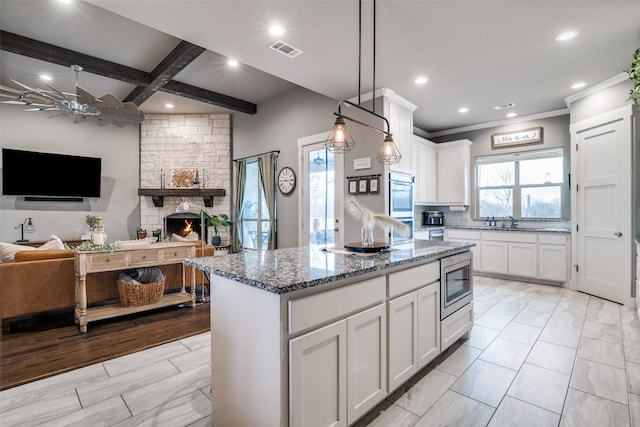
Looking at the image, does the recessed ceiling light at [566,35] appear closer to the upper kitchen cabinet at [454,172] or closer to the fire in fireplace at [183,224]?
the upper kitchen cabinet at [454,172]

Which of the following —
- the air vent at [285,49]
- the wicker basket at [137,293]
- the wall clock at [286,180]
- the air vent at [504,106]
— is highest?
the air vent at [504,106]

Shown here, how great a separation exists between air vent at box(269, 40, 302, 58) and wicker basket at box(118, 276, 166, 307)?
2.87 m

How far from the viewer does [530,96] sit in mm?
4207

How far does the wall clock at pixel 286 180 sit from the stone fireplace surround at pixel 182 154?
1623 millimetres

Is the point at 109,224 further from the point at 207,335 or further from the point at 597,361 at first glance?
the point at 597,361

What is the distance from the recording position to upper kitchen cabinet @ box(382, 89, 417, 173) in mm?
3938

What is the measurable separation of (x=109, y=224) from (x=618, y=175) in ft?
26.8

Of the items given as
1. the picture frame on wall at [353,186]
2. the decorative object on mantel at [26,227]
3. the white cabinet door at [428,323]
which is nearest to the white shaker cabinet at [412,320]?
the white cabinet door at [428,323]

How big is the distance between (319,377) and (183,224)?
564 centimetres

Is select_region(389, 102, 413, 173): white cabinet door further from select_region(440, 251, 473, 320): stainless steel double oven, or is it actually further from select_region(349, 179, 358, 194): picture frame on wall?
select_region(440, 251, 473, 320): stainless steel double oven

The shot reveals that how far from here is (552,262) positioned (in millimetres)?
4527

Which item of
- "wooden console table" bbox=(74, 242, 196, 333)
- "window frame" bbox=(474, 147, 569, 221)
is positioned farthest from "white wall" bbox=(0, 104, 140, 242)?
"window frame" bbox=(474, 147, 569, 221)

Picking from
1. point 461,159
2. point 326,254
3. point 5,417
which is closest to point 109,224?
point 5,417

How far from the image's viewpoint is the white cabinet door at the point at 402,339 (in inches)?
70.2
